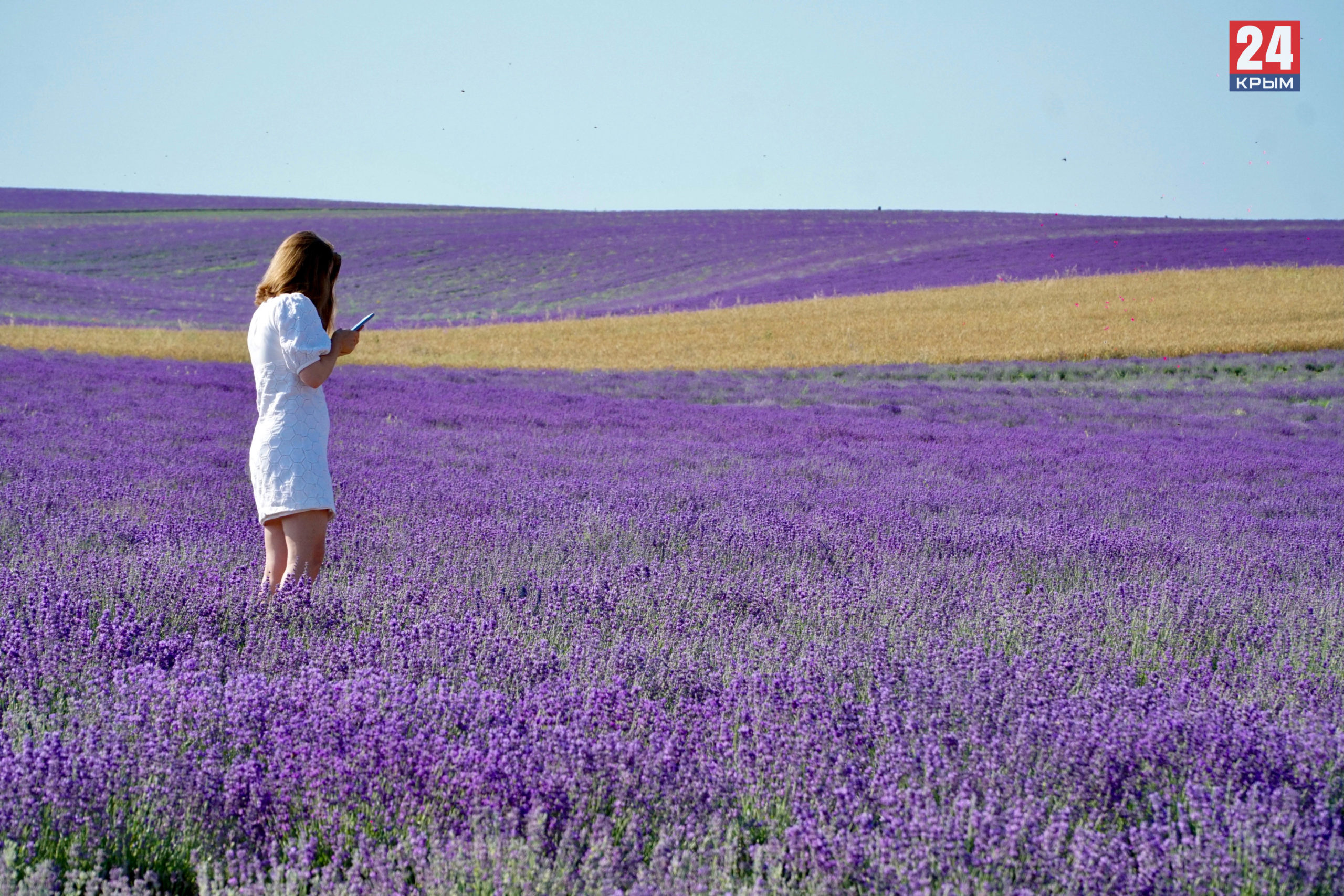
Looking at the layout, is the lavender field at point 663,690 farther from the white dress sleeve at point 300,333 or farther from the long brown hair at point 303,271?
the long brown hair at point 303,271

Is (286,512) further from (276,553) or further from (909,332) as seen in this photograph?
(909,332)

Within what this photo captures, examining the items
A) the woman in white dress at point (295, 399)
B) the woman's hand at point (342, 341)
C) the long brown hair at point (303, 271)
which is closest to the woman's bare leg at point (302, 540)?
the woman in white dress at point (295, 399)

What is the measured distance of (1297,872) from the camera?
5.53 feet

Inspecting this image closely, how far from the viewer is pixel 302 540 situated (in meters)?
3.11

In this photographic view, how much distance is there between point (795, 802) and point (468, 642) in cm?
111

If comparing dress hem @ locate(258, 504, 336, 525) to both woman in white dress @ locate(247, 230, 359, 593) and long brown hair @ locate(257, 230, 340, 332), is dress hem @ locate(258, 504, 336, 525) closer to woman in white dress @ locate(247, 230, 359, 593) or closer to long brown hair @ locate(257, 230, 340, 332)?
woman in white dress @ locate(247, 230, 359, 593)

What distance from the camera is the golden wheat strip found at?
727 inches

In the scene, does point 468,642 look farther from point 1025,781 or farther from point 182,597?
point 1025,781

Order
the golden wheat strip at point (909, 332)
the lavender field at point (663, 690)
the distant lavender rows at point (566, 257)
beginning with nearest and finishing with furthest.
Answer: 1. the lavender field at point (663, 690)
2. the golden wheat strip at point (909, 332)
3. the distant lavender rows at point (566, 257)

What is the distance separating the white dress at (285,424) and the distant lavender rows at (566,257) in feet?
83.7

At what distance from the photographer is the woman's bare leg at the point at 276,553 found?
10.5ft

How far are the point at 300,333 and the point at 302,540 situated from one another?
67cm

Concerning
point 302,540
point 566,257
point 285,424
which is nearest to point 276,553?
point 302,540

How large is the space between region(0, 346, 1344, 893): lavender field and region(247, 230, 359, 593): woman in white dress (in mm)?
226
